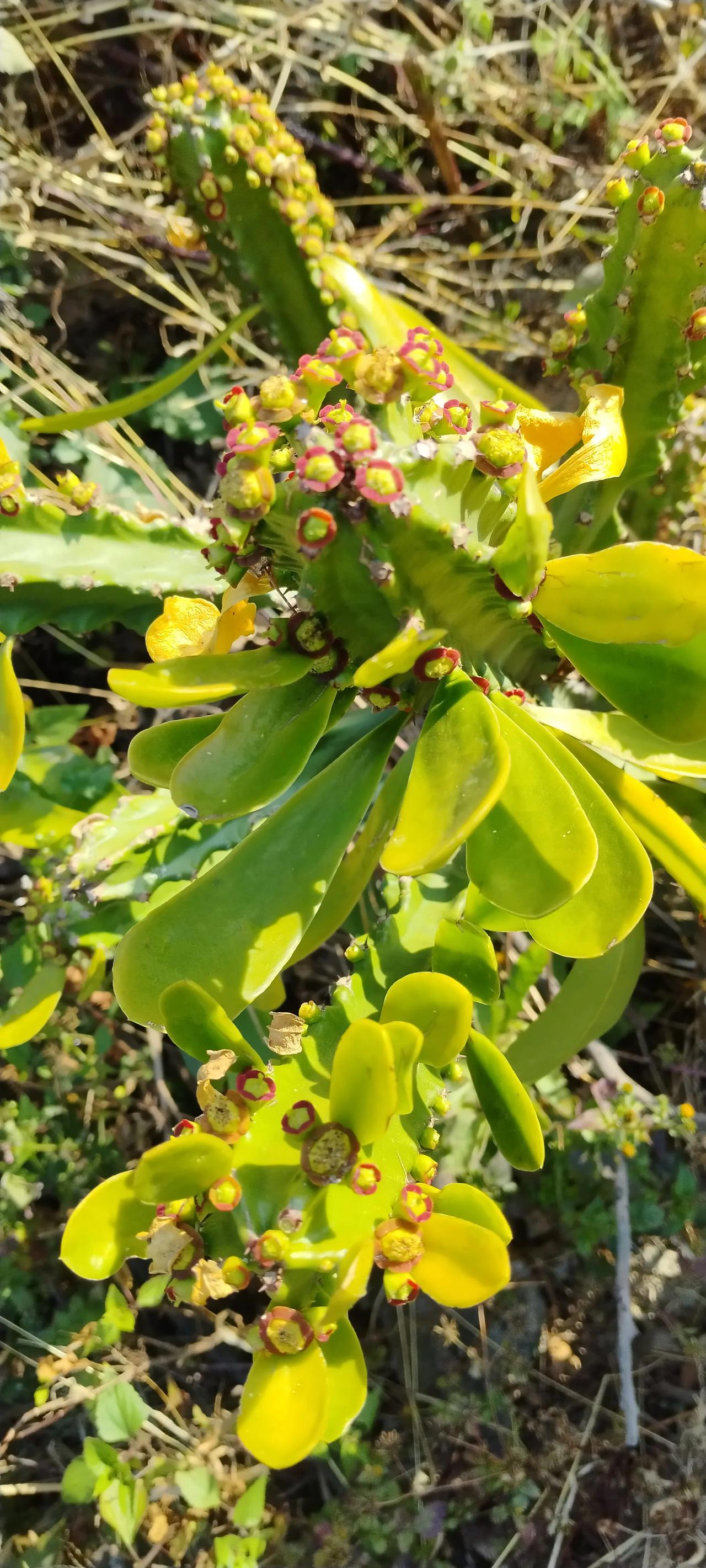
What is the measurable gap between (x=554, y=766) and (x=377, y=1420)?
152cm

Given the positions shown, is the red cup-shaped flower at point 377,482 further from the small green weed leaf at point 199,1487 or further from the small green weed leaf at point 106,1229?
the small green weed leaf at point 199,1487

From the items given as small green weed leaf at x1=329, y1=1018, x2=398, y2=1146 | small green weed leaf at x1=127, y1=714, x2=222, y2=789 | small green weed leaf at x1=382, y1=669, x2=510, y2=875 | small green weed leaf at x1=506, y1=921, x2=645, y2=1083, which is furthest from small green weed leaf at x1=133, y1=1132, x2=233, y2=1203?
small green weed leaf at x1=506, y1=921, x2=645, y2=1083

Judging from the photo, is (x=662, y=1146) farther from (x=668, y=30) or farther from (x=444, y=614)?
(x=668, y=30)

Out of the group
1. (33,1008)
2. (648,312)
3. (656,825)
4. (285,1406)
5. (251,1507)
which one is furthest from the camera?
(251,1507)

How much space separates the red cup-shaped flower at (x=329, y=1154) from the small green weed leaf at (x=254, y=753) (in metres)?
0.30

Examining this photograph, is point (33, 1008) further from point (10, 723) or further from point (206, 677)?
point (206, 677)

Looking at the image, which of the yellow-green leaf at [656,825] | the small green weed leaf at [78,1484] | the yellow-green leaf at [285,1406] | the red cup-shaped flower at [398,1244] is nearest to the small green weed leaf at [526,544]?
the yellow-green leaf at [656,825]

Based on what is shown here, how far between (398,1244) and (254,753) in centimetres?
46

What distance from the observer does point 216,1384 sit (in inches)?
72.8

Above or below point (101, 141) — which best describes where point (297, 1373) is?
below

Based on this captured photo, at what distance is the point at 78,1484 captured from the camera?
1.62 m

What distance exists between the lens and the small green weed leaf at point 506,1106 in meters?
0.94

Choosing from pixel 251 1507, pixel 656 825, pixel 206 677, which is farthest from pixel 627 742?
pixel 251 1507

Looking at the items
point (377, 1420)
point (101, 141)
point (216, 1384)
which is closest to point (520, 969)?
point (377, 1420)
